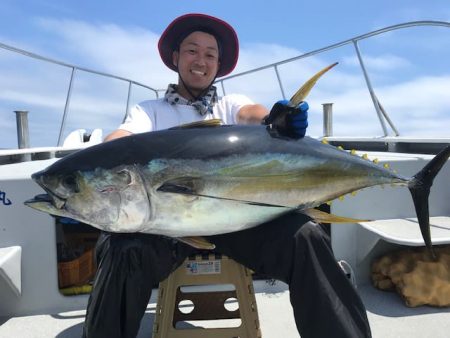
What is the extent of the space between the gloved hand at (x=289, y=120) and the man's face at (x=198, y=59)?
758 millimetres

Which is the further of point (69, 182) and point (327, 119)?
point (327, 119)

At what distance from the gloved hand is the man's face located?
76cm

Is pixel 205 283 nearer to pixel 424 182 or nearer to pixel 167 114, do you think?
pixel 167 114

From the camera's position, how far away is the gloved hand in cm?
155

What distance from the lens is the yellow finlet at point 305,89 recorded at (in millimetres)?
1495

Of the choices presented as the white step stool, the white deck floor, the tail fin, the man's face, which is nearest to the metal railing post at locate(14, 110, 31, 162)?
the white deck floor

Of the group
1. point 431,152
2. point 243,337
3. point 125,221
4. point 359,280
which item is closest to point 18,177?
point 125,221

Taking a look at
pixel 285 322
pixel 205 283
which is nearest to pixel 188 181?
pixel 205 283

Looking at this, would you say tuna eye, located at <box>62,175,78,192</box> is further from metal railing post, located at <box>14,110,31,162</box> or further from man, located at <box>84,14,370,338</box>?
metal railing post, located at <box>14,110,31,162</box>

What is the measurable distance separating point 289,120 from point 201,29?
100 cm

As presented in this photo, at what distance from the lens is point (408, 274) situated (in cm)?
247

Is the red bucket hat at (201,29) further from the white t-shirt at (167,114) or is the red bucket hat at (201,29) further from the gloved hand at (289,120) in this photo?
the gloved hand at (289,120)

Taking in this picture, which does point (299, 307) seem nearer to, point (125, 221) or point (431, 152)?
point (125, 221)

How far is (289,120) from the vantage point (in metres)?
1.55
